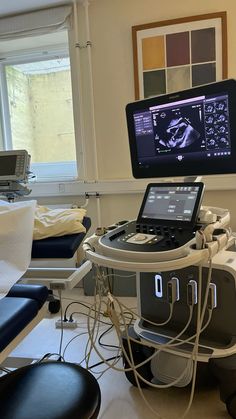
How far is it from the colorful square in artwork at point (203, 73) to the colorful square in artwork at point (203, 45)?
38 millimetres

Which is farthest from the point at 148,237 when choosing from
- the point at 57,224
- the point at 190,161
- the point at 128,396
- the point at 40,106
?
the point at 40,106

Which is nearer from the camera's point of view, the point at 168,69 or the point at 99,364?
the point at 99,364

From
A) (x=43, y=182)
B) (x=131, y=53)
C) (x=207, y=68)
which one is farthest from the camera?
(x=43, y=182)

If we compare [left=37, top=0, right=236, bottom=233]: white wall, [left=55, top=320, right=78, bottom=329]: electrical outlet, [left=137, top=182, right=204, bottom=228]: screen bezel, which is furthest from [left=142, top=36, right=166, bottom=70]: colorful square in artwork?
[left=55, top=320, right=78, bottom=329]: electrical outlet

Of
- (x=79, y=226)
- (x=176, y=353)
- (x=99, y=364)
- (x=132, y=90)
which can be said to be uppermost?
(x=132, y=90)

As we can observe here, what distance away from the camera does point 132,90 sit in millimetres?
2506

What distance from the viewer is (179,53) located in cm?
235

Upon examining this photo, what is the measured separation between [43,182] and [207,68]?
4.85 feet

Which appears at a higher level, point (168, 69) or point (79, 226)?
point (168, 69)

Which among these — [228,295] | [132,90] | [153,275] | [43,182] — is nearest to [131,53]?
[132,90]

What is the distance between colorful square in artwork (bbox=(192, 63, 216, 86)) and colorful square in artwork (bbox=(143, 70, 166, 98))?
21cm

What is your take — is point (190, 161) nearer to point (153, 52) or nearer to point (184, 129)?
point (184, 129)

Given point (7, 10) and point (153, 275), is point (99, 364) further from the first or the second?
point (7, 10)

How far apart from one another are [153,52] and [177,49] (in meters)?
0.17
